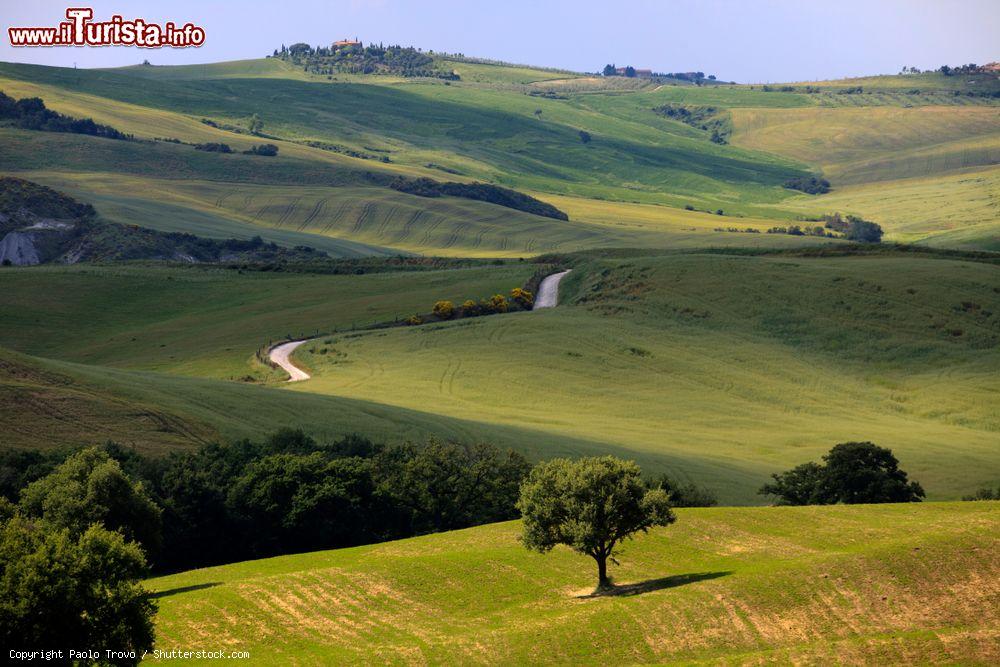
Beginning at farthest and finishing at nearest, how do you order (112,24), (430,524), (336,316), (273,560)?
(336,316) < (112,24) < (430,524) < (273,560)

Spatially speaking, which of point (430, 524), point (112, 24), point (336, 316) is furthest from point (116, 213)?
point (430, 524)

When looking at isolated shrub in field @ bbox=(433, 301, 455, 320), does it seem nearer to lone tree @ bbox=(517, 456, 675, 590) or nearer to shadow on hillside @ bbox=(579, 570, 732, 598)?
lone tree @ bbox=(517, 456, 675, 590)

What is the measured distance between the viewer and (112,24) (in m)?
103

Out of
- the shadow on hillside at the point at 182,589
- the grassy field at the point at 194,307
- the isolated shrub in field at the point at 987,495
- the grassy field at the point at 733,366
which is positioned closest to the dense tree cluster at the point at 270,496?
the shadow on hillside at the point at 182,589

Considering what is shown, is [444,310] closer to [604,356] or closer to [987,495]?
[604,356]

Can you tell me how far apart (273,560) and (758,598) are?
75.5 ft

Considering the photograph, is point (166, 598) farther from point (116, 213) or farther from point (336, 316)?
point (116, 213)

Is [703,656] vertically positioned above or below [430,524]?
above

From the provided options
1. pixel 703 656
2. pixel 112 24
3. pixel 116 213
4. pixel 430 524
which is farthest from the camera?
pixel 116 213

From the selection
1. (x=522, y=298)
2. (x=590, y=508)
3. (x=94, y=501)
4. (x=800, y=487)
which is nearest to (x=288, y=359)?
(x=522, y=298)

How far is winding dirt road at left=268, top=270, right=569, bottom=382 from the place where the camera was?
10738 cm

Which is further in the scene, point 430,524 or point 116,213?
point 116,213

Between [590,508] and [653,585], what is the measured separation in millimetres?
3504

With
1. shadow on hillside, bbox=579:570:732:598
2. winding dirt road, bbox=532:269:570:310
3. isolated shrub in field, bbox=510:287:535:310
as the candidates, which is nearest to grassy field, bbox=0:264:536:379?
winding dirt road, bbox=532:269:570:310
